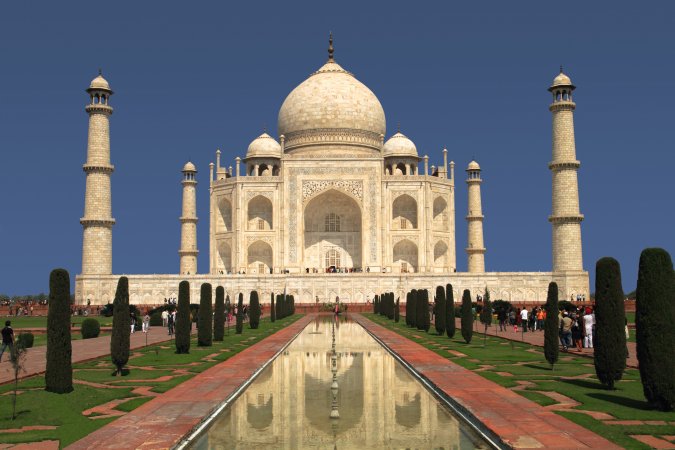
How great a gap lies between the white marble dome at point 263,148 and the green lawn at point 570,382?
2874 cm

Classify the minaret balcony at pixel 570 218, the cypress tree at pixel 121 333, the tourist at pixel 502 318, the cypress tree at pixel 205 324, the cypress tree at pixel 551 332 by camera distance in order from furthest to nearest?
the minaret balcony at pixel 570 218 → the tourist at pixel 502 318 → the cypress tree at pixel 205 324 → the cypress tree at pixel 551 332 → the cypress tree at pixel 121 333

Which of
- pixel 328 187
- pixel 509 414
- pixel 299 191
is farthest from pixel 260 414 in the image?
pixel 328 187

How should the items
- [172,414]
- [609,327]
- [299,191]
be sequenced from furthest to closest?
[299,191] → [609,327] → [172,414]

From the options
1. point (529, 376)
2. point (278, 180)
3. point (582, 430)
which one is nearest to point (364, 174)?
point (278, 180)

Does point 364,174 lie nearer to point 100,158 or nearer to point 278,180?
point 278,180

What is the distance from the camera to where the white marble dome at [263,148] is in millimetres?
44719

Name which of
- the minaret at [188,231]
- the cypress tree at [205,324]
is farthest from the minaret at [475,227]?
the cypress tree at [205,324]

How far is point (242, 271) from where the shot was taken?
40344 millimetres

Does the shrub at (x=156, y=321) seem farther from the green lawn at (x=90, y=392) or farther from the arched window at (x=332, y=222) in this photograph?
the arched window at (x=332, y=222)

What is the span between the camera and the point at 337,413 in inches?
301

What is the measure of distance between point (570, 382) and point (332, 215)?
33495mm

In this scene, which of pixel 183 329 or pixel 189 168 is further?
pixel 189 168

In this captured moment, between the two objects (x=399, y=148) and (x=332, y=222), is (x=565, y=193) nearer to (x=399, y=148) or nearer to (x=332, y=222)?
(x=399, y=148)

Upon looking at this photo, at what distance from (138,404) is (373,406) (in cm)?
256
